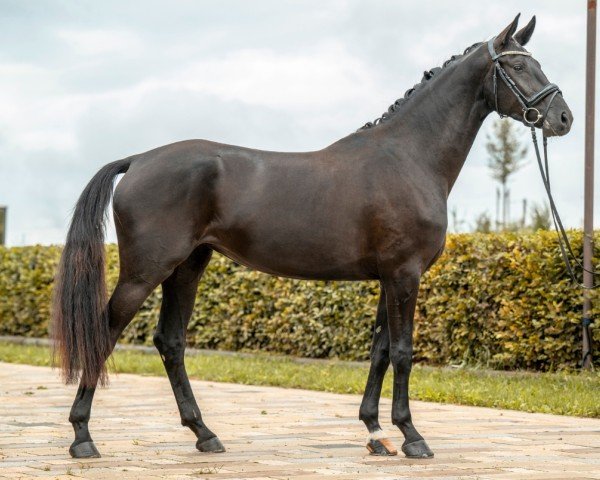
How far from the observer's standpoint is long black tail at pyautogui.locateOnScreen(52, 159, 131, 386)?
591cm

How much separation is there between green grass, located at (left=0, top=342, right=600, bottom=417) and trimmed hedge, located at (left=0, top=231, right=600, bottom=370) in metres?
0.36

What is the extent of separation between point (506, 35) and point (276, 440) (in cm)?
290

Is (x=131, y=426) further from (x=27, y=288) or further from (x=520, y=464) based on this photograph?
(x=27, y=288)

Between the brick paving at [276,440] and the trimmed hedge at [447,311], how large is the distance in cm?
249

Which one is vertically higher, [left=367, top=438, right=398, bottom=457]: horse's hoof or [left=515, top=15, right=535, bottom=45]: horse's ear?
[left=515, top=15, right=535, bottom=45]: horse's ear

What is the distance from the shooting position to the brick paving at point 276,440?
537 centimetres

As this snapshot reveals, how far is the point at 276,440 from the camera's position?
6.57 meters

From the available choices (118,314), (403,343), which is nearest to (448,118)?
(403,343)

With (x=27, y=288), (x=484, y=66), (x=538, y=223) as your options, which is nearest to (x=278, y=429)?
(x=484, y=66)

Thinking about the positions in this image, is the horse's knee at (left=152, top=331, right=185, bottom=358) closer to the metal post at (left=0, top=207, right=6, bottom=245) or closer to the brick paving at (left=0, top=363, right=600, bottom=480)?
the brick paving at (left=0, top=363, right=600, bottom=480)

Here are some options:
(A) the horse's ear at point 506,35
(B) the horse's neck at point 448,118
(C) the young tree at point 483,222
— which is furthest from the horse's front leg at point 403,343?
(C) the young tree at point 483,222

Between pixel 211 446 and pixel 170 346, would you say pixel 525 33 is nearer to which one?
pixel 170 346

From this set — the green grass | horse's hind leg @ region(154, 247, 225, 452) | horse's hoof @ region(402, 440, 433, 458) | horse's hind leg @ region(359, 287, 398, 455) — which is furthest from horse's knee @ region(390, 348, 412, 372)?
the green grass

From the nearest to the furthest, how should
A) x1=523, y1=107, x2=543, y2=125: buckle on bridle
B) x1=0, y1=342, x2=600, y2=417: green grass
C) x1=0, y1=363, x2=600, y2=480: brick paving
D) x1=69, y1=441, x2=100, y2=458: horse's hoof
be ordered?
x1=0, y1=363, x2=600, y2=480: brick paving → x1=69, y1=441, x2=100, y2=458: horse's hoof → x1=523, y1=107, x2=543, y2=125: buckle on bridle → x1=0, y1=342, x2=600, y2=417: green grass
